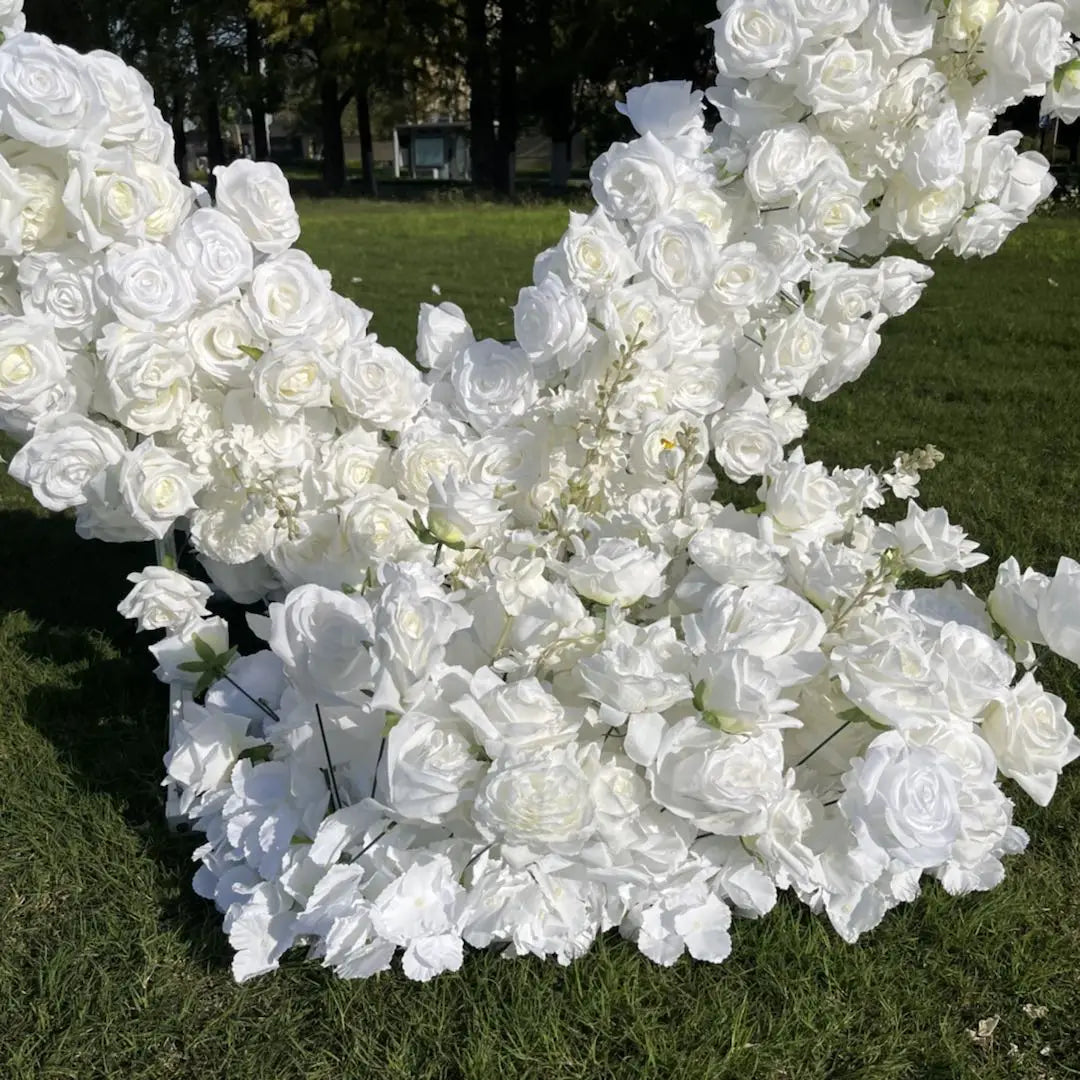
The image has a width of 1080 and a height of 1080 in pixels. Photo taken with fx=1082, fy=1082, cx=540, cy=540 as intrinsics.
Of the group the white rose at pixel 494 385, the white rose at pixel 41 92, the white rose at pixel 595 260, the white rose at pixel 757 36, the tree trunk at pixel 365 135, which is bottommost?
the tree trunk at pixel 365 135

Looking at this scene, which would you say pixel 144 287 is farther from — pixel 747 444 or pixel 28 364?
pixel 747 444

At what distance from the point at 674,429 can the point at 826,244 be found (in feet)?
2.01

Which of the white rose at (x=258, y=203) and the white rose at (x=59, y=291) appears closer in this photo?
the white rose at (x=59, y=291)

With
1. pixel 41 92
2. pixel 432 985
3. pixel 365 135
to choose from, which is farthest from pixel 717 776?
pixel 365 135

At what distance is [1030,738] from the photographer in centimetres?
202

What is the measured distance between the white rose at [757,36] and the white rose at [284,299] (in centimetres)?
103

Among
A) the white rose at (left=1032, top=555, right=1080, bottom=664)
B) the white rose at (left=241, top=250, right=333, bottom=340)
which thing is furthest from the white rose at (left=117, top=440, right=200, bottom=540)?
the white rose at (left=1032, top=555, right=1080, bottom=664)

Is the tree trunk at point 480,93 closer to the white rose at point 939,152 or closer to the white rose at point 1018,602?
the white rose at point 939,152

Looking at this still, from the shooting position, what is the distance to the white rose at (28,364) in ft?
7.11

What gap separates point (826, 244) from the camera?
2.61 m

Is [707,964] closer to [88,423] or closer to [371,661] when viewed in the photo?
[371,661]

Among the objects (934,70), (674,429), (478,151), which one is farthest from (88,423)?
(478,151)

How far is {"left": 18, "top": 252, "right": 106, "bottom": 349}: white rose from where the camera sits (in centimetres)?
226

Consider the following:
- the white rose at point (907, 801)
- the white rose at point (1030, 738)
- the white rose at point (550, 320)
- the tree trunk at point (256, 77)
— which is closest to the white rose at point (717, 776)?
the white rose at point (907, 801)
